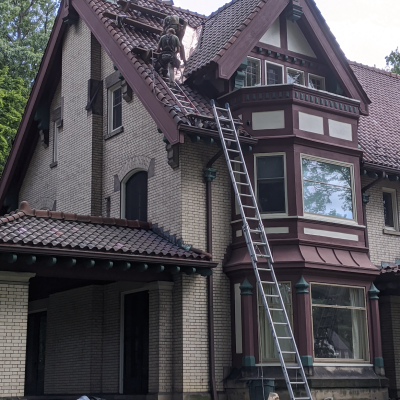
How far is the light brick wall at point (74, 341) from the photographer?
17672mm

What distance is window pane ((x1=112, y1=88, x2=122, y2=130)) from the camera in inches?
772

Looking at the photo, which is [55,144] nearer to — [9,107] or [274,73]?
[274,73]

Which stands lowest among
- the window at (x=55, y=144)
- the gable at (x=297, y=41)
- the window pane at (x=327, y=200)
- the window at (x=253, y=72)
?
the window pane at (x=327, y=200)

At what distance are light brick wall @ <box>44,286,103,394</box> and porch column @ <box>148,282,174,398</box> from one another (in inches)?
87.8

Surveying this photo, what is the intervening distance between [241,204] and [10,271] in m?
5.22

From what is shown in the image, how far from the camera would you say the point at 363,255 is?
17703 millimetres

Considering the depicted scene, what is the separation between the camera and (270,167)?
17156 mm

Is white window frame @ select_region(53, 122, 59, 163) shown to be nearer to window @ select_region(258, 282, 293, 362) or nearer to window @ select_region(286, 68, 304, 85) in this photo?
window @ select_region(286, 68, 304, 85)

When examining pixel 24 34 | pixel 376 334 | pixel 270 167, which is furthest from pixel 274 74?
pixel 24 34

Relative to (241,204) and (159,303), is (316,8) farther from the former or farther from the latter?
(159,303)

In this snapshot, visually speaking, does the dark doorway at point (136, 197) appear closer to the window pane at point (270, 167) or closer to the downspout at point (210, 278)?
the downspout at point (210, 278)

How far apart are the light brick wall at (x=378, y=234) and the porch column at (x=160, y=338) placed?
→ 20.3 feet

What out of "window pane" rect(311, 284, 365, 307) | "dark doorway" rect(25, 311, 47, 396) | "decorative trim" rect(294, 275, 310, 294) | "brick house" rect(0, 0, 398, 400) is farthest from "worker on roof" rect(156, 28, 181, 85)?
"dark doorway" rect(25, 311, 47, 396)

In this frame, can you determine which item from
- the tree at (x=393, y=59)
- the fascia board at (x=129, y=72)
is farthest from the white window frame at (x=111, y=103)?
the tree at (x=393, y=59)
